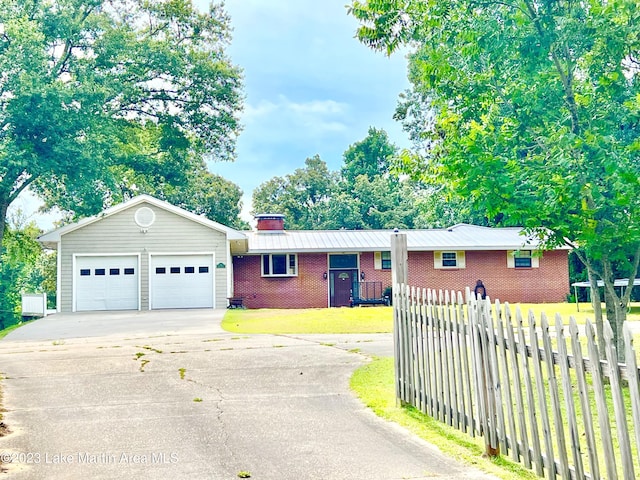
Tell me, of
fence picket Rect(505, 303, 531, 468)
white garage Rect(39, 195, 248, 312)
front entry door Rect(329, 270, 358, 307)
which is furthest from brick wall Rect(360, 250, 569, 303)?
fence picket Rect(505, 303, 531, 468)

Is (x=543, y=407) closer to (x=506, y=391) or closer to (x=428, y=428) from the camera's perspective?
(x=506, y=391)

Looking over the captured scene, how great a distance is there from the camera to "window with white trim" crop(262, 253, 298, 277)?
2767cm

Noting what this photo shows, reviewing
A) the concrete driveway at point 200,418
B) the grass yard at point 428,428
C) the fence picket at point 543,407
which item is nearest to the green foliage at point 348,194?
the concrete driveway at point 200,418

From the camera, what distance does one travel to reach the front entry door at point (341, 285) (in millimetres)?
27906

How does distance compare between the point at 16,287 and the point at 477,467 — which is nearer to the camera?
the point at 477,467

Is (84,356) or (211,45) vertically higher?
(211,45)

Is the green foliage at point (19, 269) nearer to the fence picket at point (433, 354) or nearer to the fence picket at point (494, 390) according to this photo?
the fence picket at point (433, 354)

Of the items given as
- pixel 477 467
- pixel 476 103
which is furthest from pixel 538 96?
pixel 477 467

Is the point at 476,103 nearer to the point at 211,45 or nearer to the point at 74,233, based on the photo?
the point at 74,233

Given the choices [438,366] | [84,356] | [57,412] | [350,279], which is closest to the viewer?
[438,366]

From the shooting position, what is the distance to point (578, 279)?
98.0 feet

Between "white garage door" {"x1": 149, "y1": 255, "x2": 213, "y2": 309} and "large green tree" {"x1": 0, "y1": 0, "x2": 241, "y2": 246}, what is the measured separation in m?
3.65

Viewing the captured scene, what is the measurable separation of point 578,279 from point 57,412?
92.8ft

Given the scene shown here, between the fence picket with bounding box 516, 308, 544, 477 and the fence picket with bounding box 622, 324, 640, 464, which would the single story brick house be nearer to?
the fence picket with bounding box 516, 308, 544, 477
